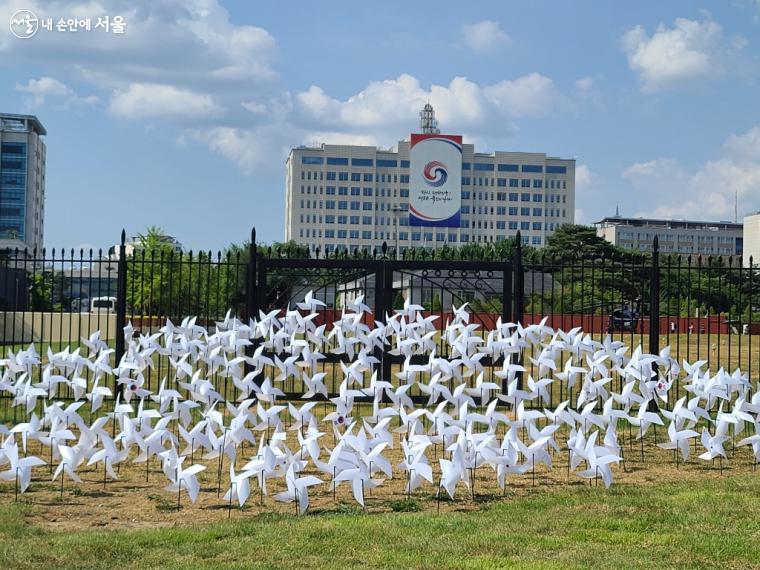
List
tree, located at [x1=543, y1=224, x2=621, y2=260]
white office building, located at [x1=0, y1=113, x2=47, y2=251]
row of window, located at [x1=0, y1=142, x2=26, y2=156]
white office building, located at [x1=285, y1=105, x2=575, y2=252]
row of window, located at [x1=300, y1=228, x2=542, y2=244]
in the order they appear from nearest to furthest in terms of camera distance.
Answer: tree, located at [x1=543, y1=224, x2=621, y2=260]
white office building, located at [x1=0, y1=113, x2=47, y2=251]
row of window, located at [x1=0, y1=142, x2=26, y2=156]
row of window, located at [x1=300, y1=228, x2=542, y2=244]
white office building, located at [x1=285, y1=105, x2=575, y2=252]

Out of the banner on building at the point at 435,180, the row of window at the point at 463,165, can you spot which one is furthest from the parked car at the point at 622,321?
the row of window at the point at 463,165

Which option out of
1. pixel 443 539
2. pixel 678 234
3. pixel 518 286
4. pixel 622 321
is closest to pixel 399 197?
pixel 678 234

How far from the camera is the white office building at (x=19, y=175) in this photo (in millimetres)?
120750

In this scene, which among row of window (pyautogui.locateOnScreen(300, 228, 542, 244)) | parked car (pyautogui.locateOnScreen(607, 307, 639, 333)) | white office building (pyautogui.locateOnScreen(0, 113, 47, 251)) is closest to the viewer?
parked car (pyautogui.locateOnScreen(607, 307, 639, 333))

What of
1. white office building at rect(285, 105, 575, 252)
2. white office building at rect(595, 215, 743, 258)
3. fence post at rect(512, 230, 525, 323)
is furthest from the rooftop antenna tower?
fence post at rect(512, 230, 525, 323)

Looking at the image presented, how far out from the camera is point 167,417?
795 cm

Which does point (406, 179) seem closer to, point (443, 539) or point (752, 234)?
point (752, 234)

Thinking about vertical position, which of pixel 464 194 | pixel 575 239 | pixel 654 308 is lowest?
pixel 654 308

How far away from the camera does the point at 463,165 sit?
159 m

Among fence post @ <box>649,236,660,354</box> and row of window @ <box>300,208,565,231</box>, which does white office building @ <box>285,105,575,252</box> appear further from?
fence post @ <box>649,236,660,354</box>

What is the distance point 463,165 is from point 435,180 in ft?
191

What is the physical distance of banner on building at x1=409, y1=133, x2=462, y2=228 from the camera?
9969 cm

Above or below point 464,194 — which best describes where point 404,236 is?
below

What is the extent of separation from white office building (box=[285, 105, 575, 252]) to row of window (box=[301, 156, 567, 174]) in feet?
0.56
